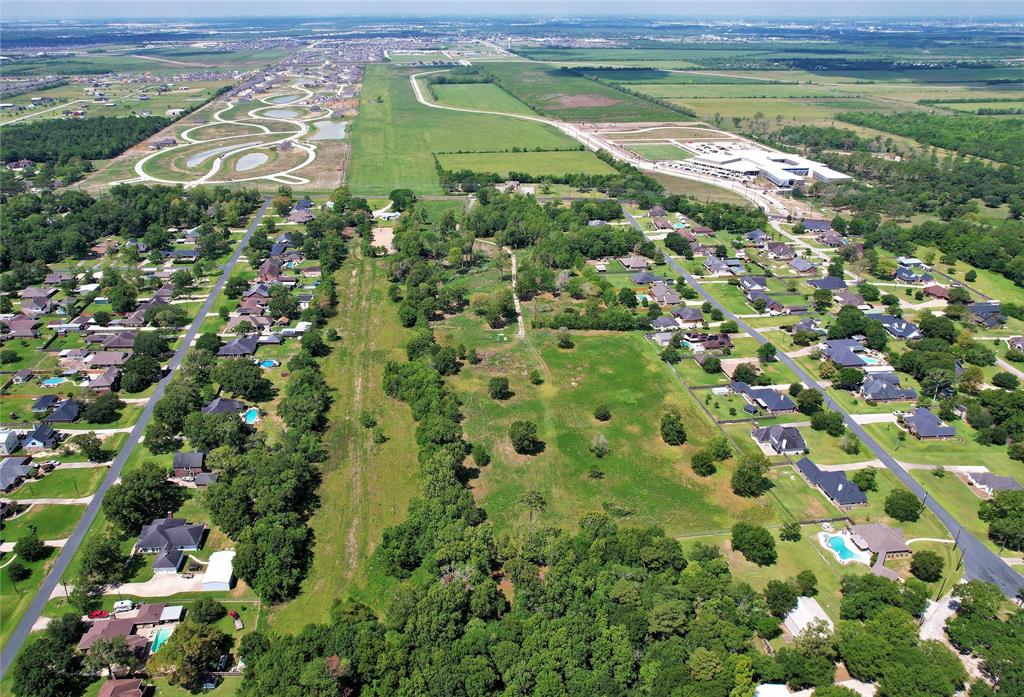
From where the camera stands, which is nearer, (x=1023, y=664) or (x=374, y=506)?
(x=1023, y=664)

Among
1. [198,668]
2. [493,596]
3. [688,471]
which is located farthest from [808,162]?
[198,668]

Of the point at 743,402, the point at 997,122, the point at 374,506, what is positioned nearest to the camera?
the point at 374,506

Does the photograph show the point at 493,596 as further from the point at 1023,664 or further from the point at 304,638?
the point at 1023,664

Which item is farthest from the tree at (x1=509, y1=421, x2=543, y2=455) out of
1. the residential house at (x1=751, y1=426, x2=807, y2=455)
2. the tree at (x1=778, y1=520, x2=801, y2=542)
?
the tree at (x1=778, y1=520, x2=801, y2=542)

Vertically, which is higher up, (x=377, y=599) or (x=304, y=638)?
(x=304, y=638)

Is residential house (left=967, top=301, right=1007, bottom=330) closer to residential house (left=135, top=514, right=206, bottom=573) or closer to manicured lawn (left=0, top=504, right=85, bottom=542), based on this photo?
residential house (left=135, top=514, right=206, bottom=573)

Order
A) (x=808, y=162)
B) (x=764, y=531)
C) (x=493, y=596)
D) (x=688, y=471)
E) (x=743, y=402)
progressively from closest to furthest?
(x=493, y=596), (x=764, y=531), (x=688, y=471), (x=743, y=402), (x=808, y=162)

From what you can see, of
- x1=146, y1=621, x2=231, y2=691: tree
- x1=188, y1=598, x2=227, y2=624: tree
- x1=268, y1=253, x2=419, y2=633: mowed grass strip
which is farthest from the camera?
x1=268, y1=253, x2=419, y2=633: mowed grass strip
